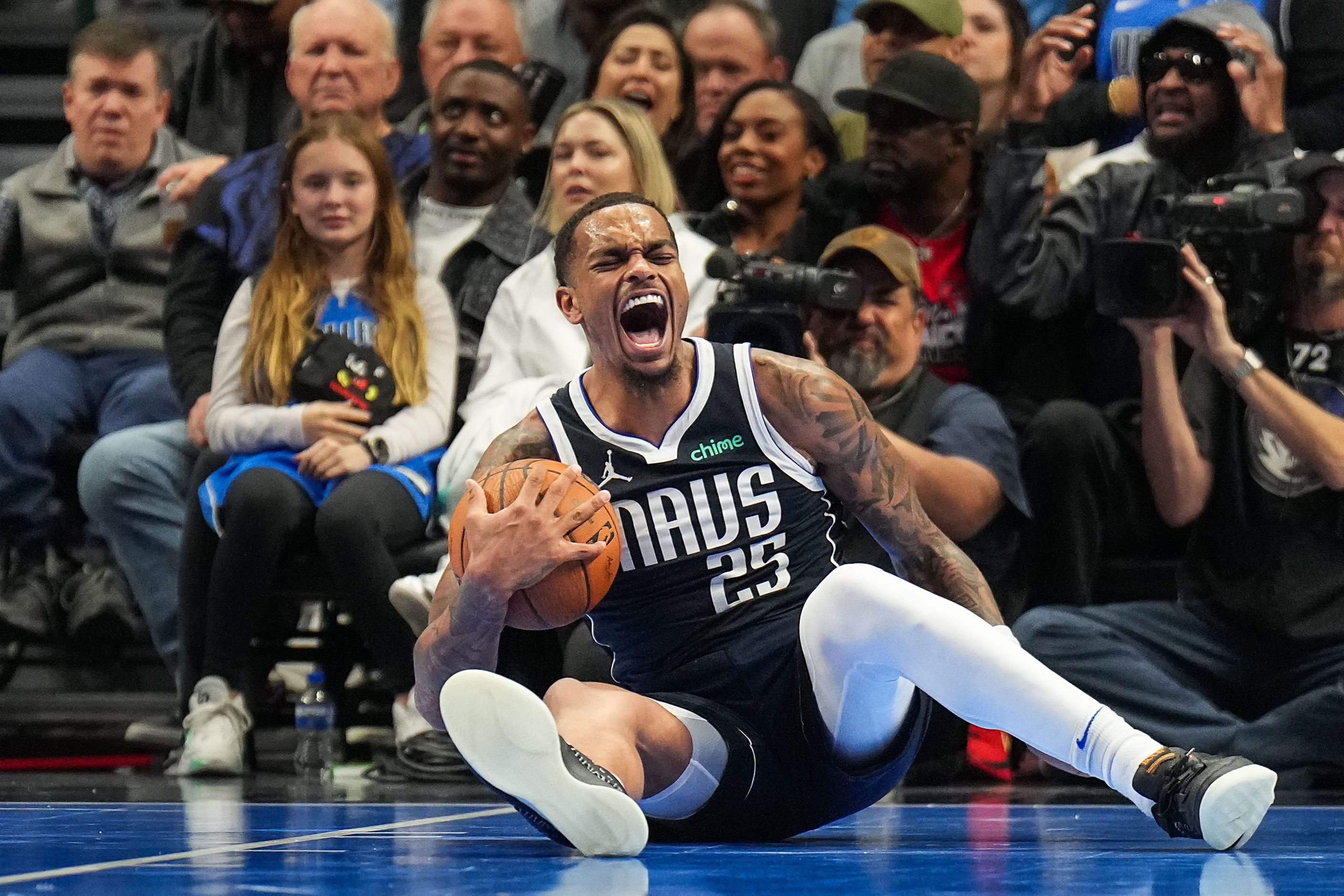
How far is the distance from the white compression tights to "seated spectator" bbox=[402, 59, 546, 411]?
274 centimetres

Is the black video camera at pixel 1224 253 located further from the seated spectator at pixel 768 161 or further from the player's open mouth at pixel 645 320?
the player's open mouth at pixel 645 320

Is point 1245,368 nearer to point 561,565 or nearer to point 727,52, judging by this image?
point 561,565

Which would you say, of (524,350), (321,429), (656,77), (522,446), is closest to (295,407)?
(321,429)

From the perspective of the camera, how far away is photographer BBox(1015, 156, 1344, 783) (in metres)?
4.33

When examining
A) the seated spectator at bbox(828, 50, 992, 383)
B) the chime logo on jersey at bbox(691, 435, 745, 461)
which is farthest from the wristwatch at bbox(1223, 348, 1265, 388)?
the chime logo on jersey at bbox(691, 435, 745, 461)

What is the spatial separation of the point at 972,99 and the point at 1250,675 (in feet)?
5.77

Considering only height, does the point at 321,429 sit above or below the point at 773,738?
above

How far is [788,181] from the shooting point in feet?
17.5

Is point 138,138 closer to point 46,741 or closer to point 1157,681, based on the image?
point 46,741

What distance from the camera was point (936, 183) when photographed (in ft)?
16.2

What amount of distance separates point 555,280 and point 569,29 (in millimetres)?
1858

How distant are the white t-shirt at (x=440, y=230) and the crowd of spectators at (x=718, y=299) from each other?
1cm

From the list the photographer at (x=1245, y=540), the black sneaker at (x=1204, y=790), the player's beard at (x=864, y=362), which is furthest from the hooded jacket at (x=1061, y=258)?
the black sneaker at (x=1204, y=790)

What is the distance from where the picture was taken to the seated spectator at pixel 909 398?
4492 mm
